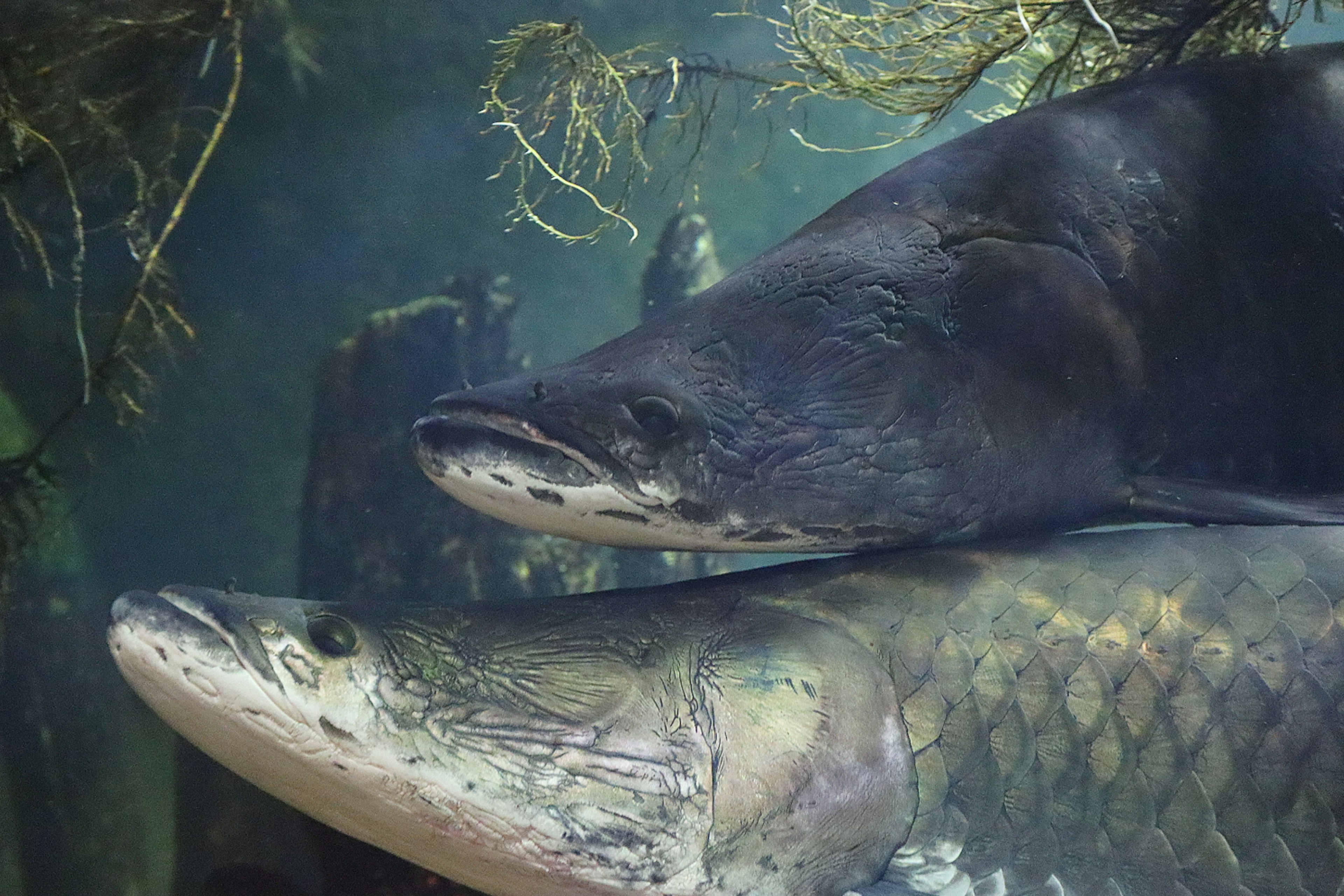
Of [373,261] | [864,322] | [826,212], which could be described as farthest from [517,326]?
[864,322]

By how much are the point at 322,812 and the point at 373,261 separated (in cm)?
365

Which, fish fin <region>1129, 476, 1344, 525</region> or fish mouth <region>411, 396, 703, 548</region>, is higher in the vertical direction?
fish mouth <region>411, 396, 703, 548</region>

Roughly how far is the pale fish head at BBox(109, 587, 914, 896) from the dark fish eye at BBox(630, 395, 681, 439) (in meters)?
0.52

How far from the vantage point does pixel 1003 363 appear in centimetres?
244

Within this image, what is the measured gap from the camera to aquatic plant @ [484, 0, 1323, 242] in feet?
11.3

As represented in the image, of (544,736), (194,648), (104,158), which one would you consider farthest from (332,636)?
(104,158)

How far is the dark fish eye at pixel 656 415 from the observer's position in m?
2.14

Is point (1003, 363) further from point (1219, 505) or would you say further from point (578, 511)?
point (578, 511)

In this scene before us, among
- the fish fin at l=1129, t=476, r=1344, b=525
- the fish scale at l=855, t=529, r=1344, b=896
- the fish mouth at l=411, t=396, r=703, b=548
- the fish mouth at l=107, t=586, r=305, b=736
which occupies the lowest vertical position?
the fish scale at l=855, t=529, r=1344, b=896

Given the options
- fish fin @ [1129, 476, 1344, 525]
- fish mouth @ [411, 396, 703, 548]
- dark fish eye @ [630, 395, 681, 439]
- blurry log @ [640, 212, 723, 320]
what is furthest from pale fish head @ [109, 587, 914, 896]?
blurry log @ [640, 212, 723, 320]

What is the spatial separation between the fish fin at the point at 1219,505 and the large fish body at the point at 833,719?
6 cm

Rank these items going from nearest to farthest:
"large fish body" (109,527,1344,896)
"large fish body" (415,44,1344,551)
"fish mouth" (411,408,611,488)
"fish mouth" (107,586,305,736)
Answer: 1. "fish mouth" (107,586,305,736)
2. "large fish body" (109,527,1344,896)
3. "fish mouth" (411,408,611,488)
4. "large fish body" (415,44,1344,551)

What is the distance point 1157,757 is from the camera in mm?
2205

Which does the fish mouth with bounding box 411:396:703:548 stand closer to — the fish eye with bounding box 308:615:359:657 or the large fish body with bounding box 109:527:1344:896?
the large fish body with bounding box 109:527:1344:896
